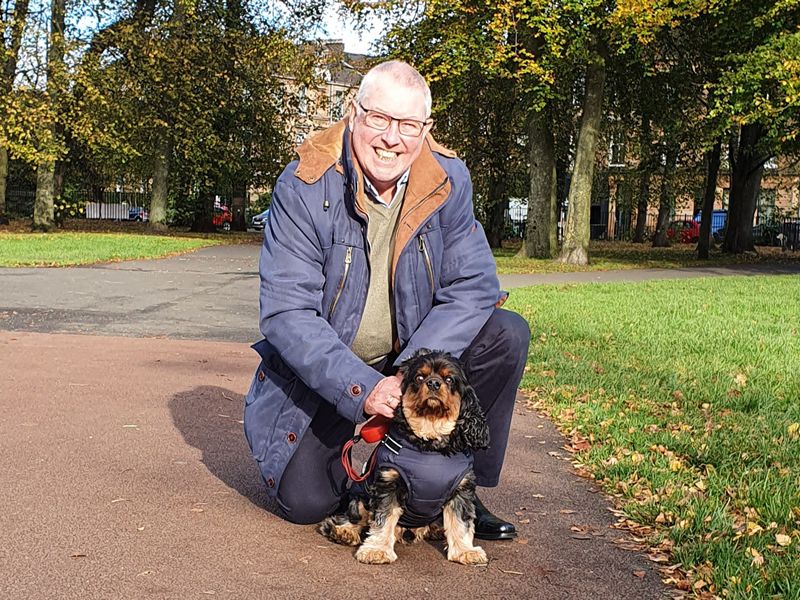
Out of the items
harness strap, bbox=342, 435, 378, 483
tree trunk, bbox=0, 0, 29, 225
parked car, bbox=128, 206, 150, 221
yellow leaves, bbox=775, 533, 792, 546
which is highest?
tree trunk, bbox=0, 0, 29, 225

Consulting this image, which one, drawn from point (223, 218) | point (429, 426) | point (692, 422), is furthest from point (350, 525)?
point (223, 218)

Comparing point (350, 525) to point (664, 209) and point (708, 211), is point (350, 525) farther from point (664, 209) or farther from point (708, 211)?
point (664, 209)

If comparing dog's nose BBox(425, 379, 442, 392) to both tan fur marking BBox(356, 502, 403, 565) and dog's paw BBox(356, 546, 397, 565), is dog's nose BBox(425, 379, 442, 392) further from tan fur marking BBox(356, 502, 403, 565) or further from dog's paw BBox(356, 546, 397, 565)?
dog's paw BBox(356, 546, 397, 565)

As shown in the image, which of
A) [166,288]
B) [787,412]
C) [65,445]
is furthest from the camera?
[166,288]

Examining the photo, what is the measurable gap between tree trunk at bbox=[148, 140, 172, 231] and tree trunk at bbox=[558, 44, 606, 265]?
1742 cm

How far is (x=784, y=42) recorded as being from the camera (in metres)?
24.3

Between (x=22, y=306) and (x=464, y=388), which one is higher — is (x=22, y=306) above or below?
below

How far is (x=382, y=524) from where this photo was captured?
13.6 feet

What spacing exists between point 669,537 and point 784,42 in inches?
882

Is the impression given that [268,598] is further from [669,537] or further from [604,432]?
[604,432]

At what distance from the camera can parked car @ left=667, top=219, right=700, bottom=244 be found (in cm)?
5684

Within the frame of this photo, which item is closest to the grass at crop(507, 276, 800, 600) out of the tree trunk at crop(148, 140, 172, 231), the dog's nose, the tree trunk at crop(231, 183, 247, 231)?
the dog's nose

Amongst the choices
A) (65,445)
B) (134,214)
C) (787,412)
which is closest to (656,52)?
(787,412)

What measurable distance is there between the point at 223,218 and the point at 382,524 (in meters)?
54.6
